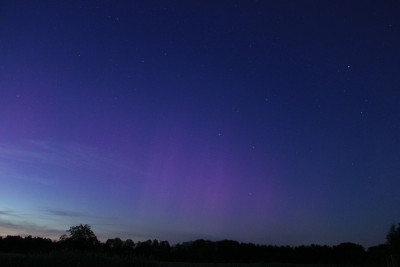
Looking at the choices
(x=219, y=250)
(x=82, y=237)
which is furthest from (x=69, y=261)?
(x=219, y=250)

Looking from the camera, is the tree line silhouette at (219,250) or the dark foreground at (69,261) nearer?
the dark foreground at (69,261)

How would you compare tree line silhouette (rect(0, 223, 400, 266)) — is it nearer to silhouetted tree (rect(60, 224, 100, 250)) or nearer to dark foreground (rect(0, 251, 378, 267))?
silhouetted tree (rect(60, 224, 100, 250))

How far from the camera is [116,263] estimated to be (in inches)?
889

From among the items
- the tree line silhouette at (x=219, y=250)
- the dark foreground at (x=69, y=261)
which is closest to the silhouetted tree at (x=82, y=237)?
the tree line silhouette at (x=219, y=250)

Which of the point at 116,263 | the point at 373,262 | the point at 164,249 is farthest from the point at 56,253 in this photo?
the point at 164,249

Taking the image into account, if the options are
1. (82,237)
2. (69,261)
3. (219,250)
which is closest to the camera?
(69,261)

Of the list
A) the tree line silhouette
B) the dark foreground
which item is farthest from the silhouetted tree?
the dark foreground

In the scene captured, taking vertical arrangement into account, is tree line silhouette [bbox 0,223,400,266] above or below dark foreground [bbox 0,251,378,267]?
above

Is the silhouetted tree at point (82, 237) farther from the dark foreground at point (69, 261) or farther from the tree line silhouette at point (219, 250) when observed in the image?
the dark foreground at point (69, 261)

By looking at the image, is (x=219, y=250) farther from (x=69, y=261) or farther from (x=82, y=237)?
(x=69, y=261)

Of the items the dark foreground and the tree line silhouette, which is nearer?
the dark foreground

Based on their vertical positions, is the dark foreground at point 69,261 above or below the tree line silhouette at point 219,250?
below

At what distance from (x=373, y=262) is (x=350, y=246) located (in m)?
55.4

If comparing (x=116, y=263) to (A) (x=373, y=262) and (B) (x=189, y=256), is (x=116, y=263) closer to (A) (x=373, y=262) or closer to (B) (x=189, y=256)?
(A) (x=373, y=262)
